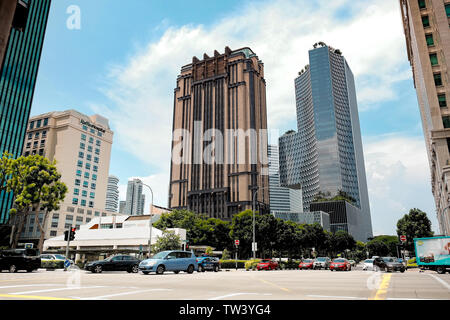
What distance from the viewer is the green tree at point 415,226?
57638 millimetres

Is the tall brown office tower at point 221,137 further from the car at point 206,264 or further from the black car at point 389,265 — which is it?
the car at point 206,264

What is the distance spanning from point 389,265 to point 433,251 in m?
4.33

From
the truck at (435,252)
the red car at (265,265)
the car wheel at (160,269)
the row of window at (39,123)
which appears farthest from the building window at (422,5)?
the row of window at (39,123)

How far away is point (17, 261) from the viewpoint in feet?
77.9

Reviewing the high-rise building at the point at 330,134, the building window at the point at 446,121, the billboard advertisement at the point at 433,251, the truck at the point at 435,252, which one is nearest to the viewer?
the truck at the point at 435,252

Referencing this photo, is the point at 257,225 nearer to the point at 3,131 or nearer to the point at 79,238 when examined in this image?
the point at 79,238

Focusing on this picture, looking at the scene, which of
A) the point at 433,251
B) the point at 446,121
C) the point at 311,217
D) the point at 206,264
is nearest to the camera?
the point at 433,251

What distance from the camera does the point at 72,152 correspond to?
98.2 m

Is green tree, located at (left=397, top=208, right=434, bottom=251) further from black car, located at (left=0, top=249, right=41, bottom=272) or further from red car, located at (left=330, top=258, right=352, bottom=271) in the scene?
black car, located at (left=0, top=249, right=41, bottom=272)

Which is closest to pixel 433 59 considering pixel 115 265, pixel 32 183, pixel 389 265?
pixel 389 265

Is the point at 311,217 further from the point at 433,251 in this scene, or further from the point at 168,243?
the point at 433,251

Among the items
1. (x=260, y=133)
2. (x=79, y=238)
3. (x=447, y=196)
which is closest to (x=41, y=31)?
(x=79, y=238)

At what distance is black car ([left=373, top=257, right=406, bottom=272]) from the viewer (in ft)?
97.3
